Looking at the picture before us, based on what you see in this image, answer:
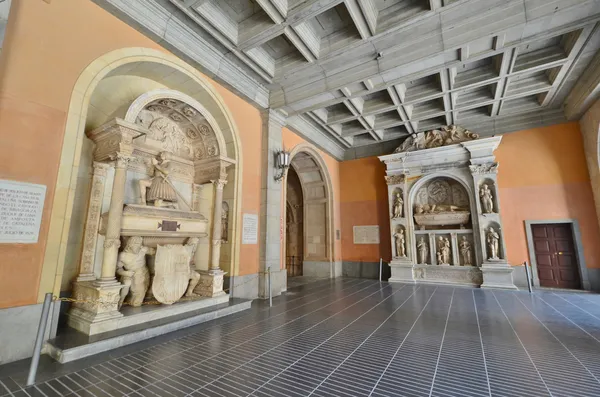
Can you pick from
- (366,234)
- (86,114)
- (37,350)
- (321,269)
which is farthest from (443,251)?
(86,114)

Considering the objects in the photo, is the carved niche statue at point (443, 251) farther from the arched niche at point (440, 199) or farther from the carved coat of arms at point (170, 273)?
the carved coat of arms at point (170, 273)

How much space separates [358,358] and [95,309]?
292 cm

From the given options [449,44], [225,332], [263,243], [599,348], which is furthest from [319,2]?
[599,348]

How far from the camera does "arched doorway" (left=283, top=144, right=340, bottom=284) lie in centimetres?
866

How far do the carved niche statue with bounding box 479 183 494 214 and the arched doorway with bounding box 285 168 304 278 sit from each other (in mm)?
5665

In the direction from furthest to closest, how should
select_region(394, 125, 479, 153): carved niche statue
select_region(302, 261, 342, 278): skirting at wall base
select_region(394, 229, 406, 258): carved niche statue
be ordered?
1. select_region(302, 261, 342, 278): skirting at wall base
2. select_region(394, 229, 406, 258): carved niche statue
3. select_region(394, 125, 479, 153): carved niche statue

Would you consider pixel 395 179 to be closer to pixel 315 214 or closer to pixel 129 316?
pixel 315 214

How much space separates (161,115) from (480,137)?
8355 mm

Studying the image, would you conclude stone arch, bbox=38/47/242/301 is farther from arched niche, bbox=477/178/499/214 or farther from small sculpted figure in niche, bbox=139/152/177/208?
arched niche, bbox=477/178/499/214

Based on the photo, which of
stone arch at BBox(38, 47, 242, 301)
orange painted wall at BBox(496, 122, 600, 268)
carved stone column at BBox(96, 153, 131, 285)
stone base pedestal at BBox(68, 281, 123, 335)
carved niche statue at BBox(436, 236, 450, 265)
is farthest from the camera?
carved niche statue at BBox(436, 236, 450, 265)

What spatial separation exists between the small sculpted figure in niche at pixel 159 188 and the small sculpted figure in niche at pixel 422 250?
268 inches

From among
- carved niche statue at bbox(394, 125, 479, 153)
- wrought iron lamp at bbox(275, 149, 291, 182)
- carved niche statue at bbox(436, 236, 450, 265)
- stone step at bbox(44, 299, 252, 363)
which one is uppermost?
carved niche statue at bbox(394, 125, 479, 153)

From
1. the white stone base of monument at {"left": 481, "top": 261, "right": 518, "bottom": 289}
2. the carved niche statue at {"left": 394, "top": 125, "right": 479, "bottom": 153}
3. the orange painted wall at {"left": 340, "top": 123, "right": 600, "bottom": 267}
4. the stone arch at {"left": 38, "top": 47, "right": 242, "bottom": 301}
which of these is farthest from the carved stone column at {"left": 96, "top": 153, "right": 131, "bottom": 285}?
the orange painted wall at {"left": 340, "top": 123, "right": 600, "bottom": 267}

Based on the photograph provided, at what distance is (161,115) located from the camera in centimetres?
474
